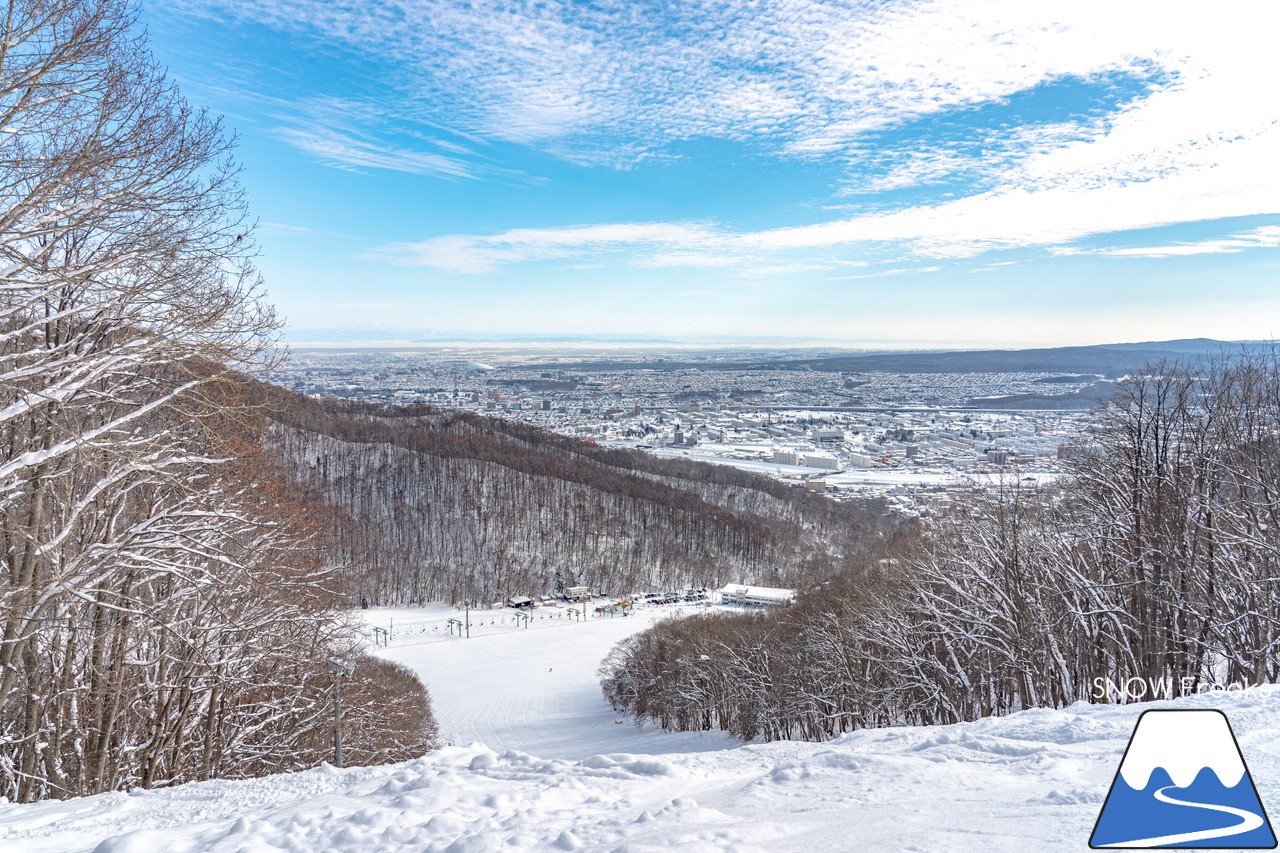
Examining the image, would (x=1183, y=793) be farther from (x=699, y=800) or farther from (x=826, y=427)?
(x=826, y=427)

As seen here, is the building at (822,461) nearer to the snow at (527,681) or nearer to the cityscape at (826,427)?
the cityscape at (826,427)

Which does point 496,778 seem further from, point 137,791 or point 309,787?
point 137,791

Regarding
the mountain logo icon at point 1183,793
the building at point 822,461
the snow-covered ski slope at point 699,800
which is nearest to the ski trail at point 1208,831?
the mountain logo icon at point 1183,793

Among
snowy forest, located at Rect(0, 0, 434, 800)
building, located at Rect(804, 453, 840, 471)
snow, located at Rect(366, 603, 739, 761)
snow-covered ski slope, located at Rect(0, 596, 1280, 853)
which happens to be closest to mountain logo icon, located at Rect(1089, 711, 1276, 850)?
snow-covered ski slope, located at Rect(0, 596, 1280, 853)

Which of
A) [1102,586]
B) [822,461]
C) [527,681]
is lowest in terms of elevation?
[527,681]

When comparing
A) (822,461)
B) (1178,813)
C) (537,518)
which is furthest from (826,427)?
(1178,813)

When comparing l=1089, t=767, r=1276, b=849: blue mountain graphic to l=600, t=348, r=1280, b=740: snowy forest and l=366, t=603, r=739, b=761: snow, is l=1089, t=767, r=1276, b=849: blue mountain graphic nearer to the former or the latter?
l=600, t=348, r=1280, b=740: snowy forest

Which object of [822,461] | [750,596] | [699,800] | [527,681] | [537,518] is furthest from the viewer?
[822,461]
